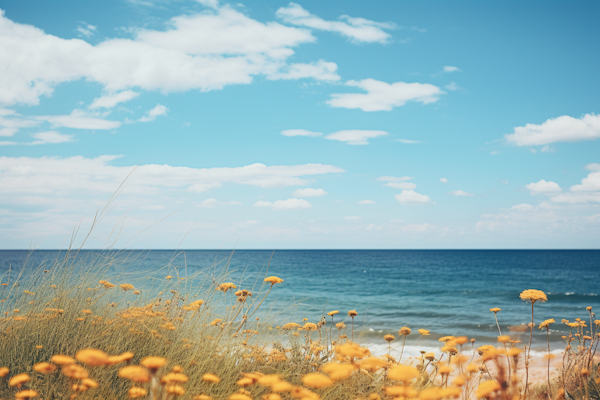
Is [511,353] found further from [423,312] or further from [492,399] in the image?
[423,312]

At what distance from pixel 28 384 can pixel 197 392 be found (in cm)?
115

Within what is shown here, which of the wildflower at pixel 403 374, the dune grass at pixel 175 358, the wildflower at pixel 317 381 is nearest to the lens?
the wildflower at pixel 403 374

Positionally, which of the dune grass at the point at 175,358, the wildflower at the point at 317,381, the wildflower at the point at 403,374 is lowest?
the dune grass at the point at 175,358

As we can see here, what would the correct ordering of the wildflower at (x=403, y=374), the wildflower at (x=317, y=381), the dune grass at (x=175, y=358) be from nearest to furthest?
the wildflower at (x=403, y=374), the wildflower at (x=317, y=381), the dune grass at (x=175, y=358)

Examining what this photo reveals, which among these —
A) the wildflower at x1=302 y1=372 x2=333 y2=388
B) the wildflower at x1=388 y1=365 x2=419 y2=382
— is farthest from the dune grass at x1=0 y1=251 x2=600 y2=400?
the wildflower at x1=388 y1=365 x2=419 y2=382

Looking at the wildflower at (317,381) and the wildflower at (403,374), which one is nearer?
the wildflower at (403,374)

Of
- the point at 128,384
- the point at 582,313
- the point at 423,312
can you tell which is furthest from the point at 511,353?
the point at 582,313

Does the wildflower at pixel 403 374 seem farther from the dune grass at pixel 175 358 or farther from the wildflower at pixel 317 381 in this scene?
the wildflower at pixel 317 381

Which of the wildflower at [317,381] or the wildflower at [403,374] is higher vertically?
the wildflower at [403,374]

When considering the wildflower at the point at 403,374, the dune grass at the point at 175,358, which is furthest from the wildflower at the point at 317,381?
the wildflower at the point at 403,374

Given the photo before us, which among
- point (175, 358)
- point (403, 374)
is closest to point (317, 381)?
point (403, 374)

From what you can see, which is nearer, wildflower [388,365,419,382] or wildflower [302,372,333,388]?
wildflower [388,365,419,382]

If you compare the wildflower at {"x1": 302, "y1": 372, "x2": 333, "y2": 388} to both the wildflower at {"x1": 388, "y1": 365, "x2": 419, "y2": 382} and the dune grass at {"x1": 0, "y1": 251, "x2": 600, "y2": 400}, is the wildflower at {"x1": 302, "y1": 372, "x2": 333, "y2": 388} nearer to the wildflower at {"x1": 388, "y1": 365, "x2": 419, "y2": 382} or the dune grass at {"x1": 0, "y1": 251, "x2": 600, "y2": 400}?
the dune grass at {"x1": 0, "y1": 251, "x2": 600, "y2": 400}

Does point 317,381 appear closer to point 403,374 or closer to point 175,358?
point 403,374
